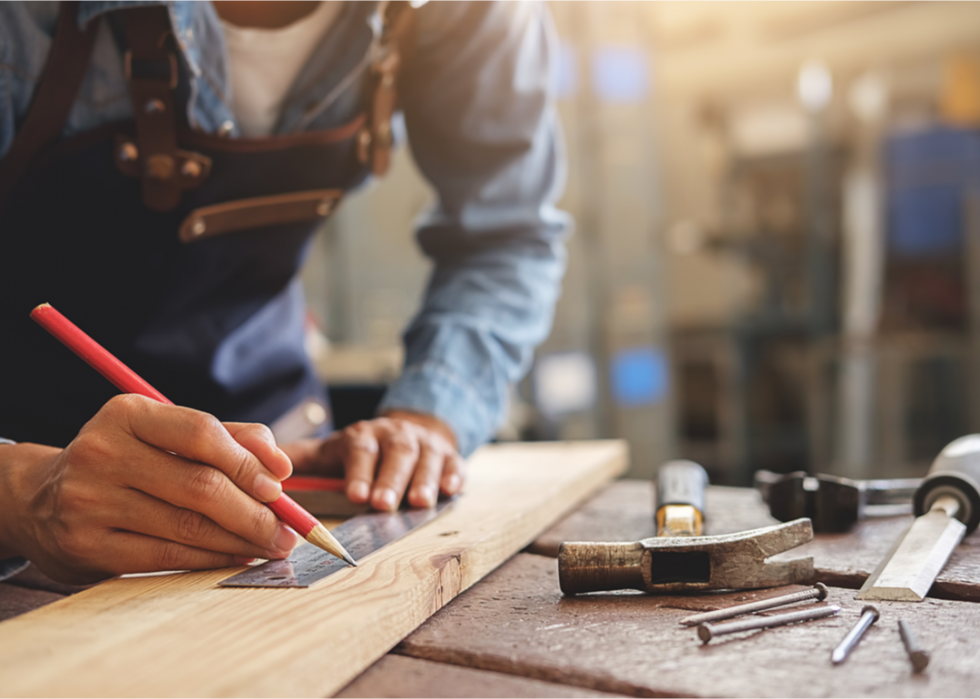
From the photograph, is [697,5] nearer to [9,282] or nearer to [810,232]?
[810,232]

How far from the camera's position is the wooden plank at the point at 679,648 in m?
0.56

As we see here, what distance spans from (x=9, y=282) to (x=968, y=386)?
4.79m

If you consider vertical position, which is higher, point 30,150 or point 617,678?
point 30,150

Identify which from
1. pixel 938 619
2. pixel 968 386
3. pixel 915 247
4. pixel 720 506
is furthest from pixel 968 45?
pixel 938 619

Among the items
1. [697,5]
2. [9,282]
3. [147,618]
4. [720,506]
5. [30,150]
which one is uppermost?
[697,5]

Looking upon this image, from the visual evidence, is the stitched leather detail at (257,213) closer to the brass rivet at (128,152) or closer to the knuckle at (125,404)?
the brass rivet at (128,152)

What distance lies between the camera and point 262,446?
0.75 m

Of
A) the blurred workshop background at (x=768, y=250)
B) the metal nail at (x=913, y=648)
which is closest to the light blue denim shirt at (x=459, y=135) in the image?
the metal nail at (x=913, y=648)

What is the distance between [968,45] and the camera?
5340 mm

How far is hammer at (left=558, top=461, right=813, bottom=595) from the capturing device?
74 centimetres

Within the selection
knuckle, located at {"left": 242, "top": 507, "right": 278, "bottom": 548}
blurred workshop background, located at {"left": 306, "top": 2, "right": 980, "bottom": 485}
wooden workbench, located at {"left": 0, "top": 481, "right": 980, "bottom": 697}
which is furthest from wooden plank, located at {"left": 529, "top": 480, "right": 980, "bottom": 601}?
blurred workshop background, located at {"left": 306, "top": 2, "right": 980, "bottom": 485}

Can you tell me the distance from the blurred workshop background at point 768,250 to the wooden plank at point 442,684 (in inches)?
92.3

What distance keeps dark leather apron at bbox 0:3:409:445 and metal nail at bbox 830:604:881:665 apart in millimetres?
896

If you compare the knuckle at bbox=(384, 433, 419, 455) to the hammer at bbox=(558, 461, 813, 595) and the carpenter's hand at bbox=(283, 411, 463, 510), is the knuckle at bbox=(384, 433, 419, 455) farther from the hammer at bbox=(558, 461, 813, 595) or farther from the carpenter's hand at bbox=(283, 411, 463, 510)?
the hammer at bbox=(558, 461, 813, 595)
